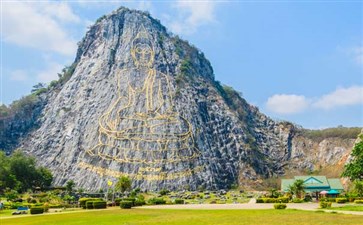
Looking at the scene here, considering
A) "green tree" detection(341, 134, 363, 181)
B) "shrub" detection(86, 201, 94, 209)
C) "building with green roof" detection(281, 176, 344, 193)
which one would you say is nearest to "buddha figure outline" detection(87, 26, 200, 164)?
"building with green roof" detection(281, 176, 344, 193)

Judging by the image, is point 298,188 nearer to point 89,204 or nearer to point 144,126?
point 89,204

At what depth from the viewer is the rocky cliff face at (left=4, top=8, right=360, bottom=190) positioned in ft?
335

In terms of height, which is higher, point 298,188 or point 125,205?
point 298,188

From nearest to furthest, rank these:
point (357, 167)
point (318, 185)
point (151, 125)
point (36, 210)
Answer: point (36, 210), point (357, 167), point (318, 185), point (151, 125)

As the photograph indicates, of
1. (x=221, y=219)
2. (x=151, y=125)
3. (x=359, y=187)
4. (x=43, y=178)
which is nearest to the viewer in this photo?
(x=221, y=219)

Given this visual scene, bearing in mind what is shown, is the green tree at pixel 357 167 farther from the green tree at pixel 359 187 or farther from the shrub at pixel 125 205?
the shrub at pixel 125 205

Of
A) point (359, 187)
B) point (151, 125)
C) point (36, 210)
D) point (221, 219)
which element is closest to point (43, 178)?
point (151, 125)

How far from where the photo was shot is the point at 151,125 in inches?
4274

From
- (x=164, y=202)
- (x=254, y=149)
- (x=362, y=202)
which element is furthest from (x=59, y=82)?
(x=362, y=202)

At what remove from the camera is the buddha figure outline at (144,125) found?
104m

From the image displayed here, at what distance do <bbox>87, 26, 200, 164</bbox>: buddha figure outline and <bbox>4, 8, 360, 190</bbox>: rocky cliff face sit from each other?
0.83 ft

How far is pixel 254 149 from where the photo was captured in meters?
117

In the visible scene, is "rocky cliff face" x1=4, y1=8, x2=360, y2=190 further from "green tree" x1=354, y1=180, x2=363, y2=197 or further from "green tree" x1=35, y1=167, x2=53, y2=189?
"green tree" x1=354, y1=180, x2=363, y2=197

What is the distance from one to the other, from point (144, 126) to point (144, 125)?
1.29ft
